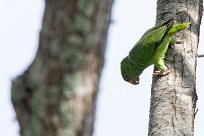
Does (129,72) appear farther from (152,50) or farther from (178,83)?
(178,83)

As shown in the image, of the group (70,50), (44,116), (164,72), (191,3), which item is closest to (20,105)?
(44,116)

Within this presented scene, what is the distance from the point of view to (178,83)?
2.73 meters

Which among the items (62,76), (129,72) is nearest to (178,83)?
(129,72)

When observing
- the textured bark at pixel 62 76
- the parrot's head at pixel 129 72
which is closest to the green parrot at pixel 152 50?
the parrot's head at pixel 129 72

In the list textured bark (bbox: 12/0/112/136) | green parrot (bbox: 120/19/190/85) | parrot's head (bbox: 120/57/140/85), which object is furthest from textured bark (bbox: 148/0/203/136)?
textured bark (bbox: 12/0/112/136)

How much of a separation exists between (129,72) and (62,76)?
2.44 m

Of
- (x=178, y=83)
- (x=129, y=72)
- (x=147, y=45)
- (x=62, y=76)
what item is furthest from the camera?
(x=129, y=72)

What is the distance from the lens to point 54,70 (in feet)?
3.68

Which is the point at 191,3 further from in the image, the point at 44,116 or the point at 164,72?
the point at 44,116

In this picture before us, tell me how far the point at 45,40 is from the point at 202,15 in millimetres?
2195

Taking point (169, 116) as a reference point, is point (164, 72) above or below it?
above

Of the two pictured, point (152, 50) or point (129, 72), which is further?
point (129, 72)

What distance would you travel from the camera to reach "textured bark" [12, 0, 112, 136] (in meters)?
1.12

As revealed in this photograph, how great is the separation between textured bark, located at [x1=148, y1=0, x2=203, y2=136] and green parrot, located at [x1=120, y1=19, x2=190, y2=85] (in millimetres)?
47
